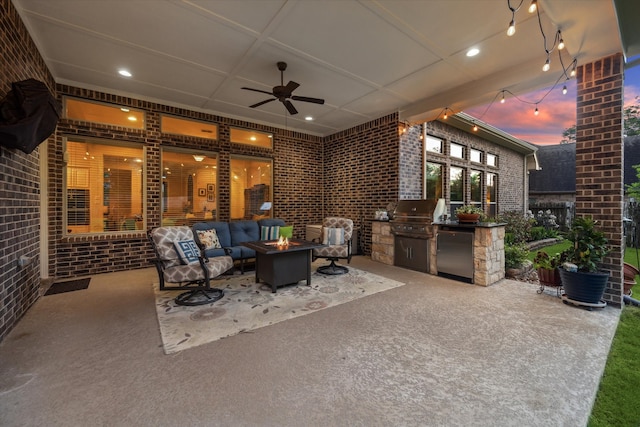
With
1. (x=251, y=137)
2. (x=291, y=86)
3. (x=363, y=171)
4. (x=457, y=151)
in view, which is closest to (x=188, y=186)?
(x=251, y=137)

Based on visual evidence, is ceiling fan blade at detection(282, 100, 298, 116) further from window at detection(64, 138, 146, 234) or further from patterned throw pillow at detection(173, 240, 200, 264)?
window at detection(64, 138, 146, 234)

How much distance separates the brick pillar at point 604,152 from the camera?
3.10 metres

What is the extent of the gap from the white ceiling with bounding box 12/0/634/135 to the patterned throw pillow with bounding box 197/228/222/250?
263 cm

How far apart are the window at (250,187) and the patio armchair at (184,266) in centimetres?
274

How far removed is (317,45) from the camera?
338cm

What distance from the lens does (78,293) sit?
3672mm

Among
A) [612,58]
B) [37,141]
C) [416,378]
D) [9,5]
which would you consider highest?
[9,5]

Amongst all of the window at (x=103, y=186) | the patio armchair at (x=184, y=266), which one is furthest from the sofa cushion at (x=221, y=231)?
the window at (x=103, y=186)

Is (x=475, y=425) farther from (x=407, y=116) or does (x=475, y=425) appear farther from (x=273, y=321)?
(x=407, y=116)

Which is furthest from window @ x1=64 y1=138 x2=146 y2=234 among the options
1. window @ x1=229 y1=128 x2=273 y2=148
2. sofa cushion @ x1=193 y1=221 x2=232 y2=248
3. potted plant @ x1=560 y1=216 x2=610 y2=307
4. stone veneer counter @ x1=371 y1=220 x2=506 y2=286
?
potted plant @ x1=560 y1=216 x2=610 y2=307

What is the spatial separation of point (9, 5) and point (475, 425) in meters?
5.41

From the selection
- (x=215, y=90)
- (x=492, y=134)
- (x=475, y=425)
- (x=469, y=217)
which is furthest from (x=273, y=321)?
(x=492, y=134)

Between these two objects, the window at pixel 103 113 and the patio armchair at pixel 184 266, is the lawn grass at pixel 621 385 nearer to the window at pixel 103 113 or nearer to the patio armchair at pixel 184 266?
the patio armchair at pixel 184 266

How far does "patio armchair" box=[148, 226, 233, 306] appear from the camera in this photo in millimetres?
3270
